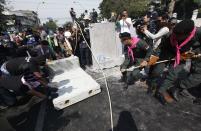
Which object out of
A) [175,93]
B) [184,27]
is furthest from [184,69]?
[184,27]

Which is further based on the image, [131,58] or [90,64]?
[90,64]

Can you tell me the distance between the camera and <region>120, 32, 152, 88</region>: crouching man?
16.6 ft

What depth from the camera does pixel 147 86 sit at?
18.4ft

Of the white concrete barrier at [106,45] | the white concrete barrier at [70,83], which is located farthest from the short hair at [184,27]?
the white concrete barrier at [106,45]

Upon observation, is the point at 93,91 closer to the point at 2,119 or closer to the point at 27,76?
the point at 27,76

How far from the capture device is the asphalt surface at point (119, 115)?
3844 millimetres

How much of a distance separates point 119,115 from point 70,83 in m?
2.07

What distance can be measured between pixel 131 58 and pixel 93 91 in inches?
50.8

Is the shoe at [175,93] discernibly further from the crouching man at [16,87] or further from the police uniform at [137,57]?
the crouching man at [16,87]

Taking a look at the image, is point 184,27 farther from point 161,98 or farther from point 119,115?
point 119,115

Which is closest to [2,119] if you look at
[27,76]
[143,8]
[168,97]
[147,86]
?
[27,76]

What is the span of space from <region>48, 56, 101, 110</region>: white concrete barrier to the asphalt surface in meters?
0.16

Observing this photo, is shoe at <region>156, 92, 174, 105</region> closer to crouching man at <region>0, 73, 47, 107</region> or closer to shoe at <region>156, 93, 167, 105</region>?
shoe at <region>156, 93, 167, 105</region>

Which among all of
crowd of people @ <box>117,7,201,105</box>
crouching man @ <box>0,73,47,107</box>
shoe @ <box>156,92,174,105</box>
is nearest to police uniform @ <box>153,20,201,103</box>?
crowd of people @ <box>117,7,201,105</box>
